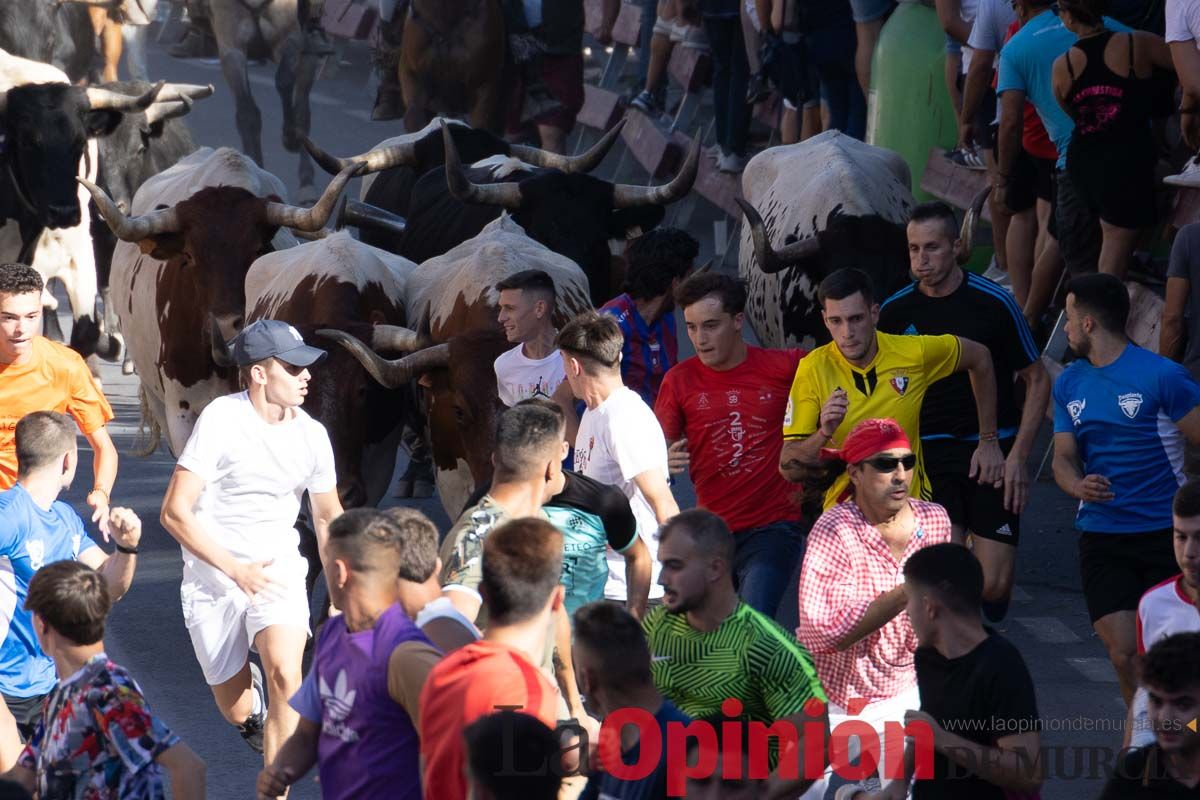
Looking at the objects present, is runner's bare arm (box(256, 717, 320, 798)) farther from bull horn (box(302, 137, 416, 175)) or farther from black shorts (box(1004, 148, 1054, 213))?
bull horn (box(302, 137, 416, 175))

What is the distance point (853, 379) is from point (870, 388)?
69 mm

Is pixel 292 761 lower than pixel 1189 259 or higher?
lower

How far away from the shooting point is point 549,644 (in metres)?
5.23

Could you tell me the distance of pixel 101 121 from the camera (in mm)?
12578

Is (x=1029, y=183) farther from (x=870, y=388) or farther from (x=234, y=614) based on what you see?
(x=234, y=614)

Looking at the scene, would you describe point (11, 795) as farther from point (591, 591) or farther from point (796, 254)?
point (796, 254)

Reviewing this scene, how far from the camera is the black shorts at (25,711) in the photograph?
6.04 metres

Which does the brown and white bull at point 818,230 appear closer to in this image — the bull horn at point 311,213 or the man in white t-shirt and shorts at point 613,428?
the bull horn at point 311,213

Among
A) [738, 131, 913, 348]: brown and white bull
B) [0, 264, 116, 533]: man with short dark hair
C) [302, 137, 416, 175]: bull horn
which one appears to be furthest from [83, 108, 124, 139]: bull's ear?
[0, 264, 116, 533]: man with short dark hair

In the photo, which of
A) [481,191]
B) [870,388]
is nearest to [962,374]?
[870,388]

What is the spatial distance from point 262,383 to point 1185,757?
3.59 m

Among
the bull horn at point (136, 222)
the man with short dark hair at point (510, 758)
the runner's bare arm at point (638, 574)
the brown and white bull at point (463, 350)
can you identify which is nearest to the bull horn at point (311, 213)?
the bull horn at point (136, 222)

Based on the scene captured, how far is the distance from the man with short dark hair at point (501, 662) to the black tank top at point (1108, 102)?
5.00 meters

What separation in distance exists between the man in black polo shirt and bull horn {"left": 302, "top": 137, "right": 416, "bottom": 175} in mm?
5302
